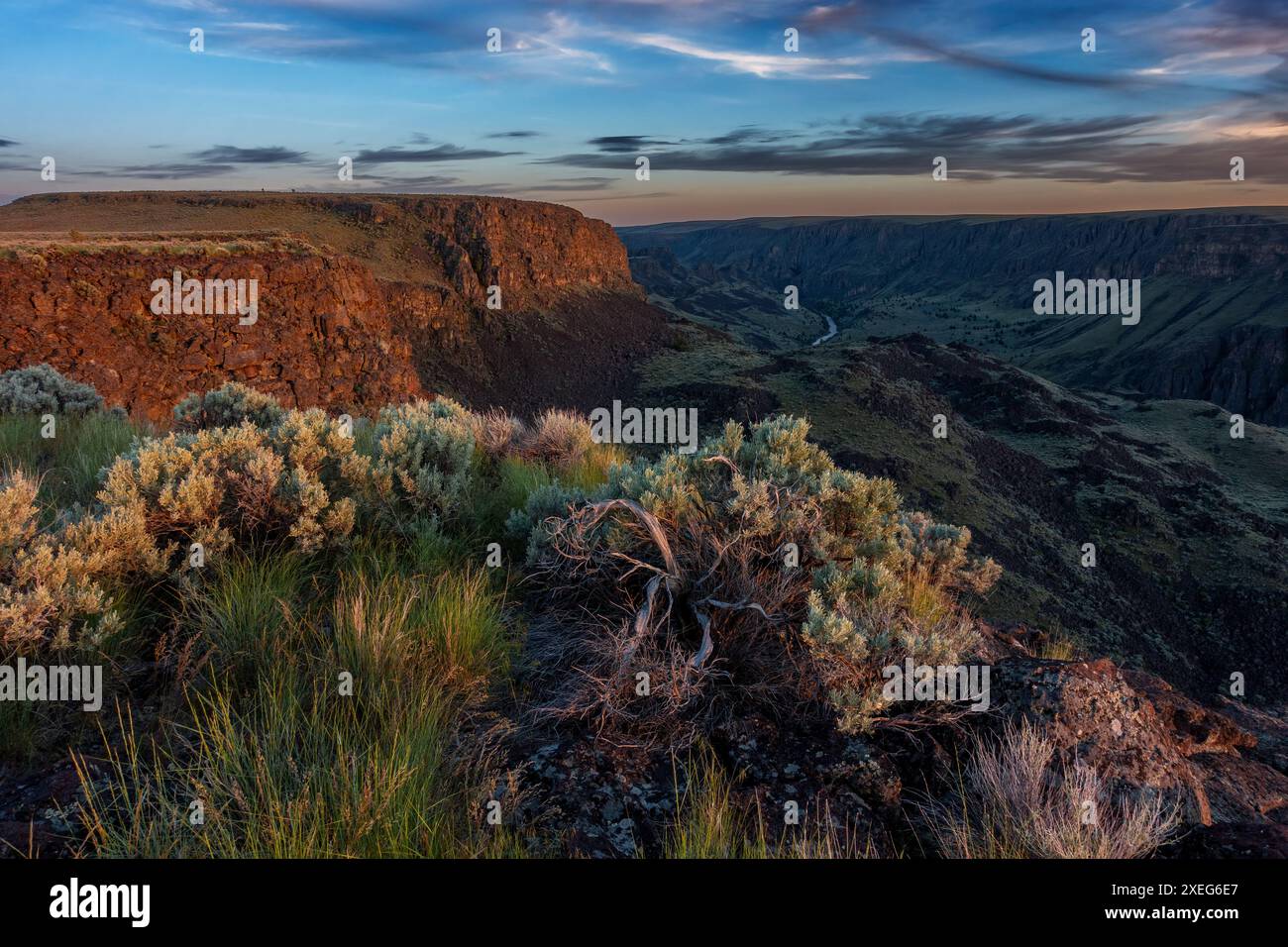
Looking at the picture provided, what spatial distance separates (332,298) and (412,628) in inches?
1134

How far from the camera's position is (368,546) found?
4.22m

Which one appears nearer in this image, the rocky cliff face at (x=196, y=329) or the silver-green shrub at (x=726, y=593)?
the silver-green shrub at (x=726, y=593)

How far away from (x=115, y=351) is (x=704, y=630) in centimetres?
2449
